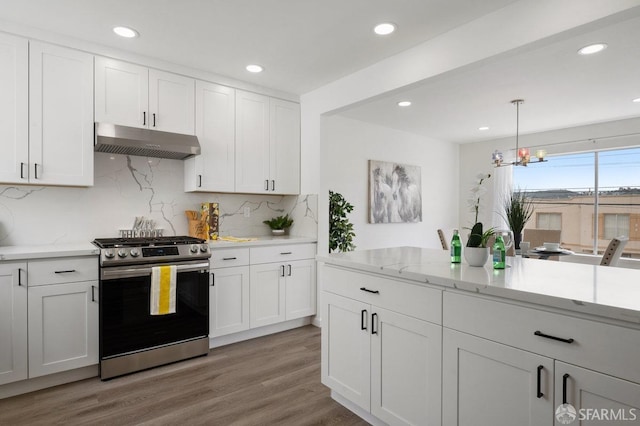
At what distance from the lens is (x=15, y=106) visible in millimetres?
2574

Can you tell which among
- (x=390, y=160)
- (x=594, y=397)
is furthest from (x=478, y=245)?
(x=390, y=160)

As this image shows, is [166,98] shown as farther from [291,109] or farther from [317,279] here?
[317,279]

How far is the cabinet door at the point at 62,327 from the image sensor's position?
2441 millimetres

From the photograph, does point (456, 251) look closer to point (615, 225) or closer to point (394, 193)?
point (394, 193)

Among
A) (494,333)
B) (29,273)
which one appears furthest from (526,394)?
(29,273)

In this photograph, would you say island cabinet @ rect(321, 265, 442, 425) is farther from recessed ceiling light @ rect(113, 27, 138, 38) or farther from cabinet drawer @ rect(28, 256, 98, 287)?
recessed ceiling light @ rect(113, 27, 138, 38)

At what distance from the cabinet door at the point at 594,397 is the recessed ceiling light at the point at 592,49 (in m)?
2.70

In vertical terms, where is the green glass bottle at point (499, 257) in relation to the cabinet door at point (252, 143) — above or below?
below

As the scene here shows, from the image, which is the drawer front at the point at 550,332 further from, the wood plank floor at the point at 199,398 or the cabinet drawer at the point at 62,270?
the cabinet drawer at the point at 62,270

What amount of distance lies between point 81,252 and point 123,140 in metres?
0.92

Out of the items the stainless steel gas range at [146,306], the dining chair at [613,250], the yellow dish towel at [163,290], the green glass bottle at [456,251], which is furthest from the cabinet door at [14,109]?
the dining chair at [613,250]

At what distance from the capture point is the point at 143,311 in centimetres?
276

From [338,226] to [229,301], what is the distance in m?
1.74

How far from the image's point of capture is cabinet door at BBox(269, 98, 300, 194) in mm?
3932
